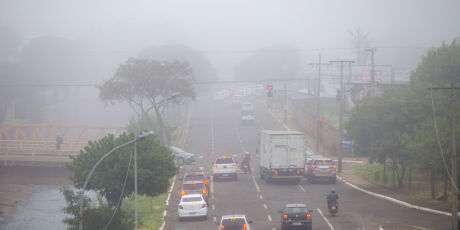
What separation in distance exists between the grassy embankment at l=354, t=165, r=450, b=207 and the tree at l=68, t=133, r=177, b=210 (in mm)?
17301

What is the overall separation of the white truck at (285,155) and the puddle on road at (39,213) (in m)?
16.9

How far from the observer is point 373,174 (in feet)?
165

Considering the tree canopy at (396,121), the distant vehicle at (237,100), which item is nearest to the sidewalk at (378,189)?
the tree canopy at (396,121)

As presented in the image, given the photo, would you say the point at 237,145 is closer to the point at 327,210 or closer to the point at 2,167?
the point at 2,167

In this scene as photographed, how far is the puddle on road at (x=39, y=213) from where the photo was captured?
44.0m

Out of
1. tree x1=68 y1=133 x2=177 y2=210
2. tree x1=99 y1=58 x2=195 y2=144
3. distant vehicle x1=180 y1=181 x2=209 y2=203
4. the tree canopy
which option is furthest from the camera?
tree x1=99 y1=58 x2=195 y2=144

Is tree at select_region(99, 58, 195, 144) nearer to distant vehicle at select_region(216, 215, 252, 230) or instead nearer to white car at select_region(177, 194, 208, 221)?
white car at select_region(177, 194, 208, 221)

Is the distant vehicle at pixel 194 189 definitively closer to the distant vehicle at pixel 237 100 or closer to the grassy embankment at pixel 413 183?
the grassy embankment at pixel 413 183

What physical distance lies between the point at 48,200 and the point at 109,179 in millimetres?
30332

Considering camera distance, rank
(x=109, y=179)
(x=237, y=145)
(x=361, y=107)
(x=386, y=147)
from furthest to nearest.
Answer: (x=237, y=145)
(x=361, y=107)
(x=386, y=147)
(x=109, y=179)

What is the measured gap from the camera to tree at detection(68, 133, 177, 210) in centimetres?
2977

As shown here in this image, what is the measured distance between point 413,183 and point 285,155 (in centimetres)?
1099

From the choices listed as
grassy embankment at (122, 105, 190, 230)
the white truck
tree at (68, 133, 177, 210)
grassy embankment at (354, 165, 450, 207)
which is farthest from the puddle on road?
grassy embankment at (354, 165, 450, 207)

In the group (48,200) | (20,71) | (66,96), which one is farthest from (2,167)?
(66,96)
